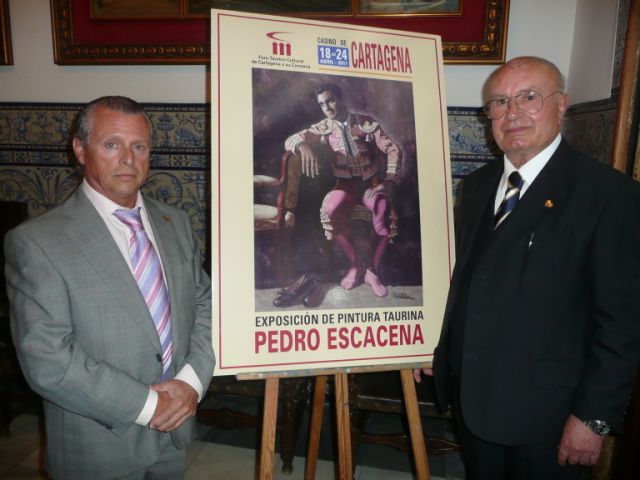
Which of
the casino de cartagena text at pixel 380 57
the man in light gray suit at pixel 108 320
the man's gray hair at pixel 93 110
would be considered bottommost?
the man in light gray suit at pixel 108 320

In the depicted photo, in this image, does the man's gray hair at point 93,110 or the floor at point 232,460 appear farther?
the floor at point 232,460

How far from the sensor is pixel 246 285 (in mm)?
1278

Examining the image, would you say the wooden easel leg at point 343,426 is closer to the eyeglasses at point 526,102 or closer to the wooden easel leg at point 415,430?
the wooden easel leg at point 415,430

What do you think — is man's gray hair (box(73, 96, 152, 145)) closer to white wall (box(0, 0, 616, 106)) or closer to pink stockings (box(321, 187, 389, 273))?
pink stockings (box(321, 187, 389, 273))

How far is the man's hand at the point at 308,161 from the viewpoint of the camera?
134 cm

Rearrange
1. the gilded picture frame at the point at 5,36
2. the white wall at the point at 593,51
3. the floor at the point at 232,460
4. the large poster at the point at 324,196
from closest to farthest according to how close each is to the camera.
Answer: the large poster at the point at 324,196 → the white wall at the point at 593,51 → the floor at the point at 232,460 → the gilded picture frame at the point at 5,36

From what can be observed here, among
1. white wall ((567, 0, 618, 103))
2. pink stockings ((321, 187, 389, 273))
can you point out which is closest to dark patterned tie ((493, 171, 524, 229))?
pink stockings ((321, 187, 389, 273))

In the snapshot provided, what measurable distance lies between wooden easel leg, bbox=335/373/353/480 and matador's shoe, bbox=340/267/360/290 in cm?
30

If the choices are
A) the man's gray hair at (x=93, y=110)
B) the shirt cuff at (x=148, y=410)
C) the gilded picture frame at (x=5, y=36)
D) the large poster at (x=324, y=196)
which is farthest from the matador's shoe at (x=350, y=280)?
the gilded picture frame at (x=5, y=36)

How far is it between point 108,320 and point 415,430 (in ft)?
3.23

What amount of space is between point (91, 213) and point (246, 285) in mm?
449

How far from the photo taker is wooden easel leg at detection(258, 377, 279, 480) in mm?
1317

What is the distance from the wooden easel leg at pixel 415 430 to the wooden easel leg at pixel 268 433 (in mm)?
427

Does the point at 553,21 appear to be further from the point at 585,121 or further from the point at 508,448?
the point at 508,448
